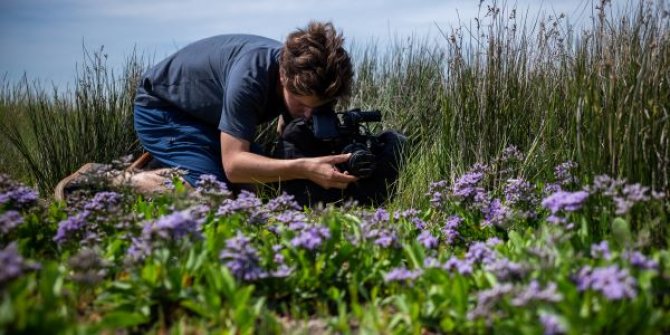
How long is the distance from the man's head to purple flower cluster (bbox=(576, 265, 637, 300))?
6.62 ft

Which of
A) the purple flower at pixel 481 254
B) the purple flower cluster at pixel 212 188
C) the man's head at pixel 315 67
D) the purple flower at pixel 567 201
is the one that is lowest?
the purple flower at pixel 481 254

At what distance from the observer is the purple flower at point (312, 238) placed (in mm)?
2320

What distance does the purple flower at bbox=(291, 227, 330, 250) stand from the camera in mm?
2320

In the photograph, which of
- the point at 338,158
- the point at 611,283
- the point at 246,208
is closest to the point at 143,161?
the point at 338,158

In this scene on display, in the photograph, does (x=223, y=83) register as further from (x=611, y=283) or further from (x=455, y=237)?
(x=611, y=283)

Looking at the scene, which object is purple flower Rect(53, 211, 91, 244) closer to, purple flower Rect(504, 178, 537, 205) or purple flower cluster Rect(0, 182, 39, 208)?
purple flower cluster Rect(0, 182, 39, 208)

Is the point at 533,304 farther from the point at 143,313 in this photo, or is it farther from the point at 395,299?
the point at 143,313

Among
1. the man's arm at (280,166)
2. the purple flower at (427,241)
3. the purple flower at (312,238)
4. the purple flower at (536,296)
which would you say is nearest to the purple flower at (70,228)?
the purple flower at (312,238)

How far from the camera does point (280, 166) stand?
3744mm

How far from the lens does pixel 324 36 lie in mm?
3748

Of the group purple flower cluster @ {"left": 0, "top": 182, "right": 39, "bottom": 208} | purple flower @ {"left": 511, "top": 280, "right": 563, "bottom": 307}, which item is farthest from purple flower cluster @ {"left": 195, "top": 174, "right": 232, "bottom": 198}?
purple flower @ {"left": 511, "top": 280, "right": 563, "bottom": 307}

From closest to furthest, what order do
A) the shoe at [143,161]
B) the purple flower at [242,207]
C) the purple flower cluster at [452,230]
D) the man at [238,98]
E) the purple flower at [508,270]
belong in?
the purple flower at [508,270]
the purple flower at [242,207]
the purple flower cluster at [452,230]
the man at [238,98]
the shoe at [143,161]

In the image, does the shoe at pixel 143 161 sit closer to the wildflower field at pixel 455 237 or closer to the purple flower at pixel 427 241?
the wildflower field at pixel 455 237

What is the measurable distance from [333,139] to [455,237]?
115 cm
